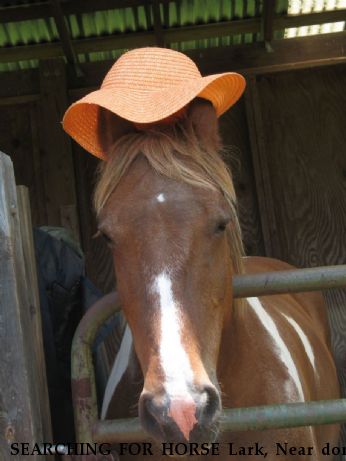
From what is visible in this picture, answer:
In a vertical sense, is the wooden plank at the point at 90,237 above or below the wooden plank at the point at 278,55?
below

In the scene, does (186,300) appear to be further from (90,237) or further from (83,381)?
(90,237)

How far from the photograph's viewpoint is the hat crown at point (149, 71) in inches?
69.7

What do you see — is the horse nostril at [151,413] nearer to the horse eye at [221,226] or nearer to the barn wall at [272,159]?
the horse eye at [221,226]

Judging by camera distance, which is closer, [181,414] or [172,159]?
[181,414]

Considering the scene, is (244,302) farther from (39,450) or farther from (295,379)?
(39,450)

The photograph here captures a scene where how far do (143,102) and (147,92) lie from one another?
0.06m

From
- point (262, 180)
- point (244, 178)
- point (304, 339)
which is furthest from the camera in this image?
point (244, 178)

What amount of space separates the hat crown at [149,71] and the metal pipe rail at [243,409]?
619 millimetres

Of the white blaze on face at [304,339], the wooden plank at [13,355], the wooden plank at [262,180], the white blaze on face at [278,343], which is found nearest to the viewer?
the wooden plank at [13,355]

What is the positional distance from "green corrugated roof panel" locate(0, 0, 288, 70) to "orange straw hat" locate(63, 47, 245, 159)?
2.50 meters

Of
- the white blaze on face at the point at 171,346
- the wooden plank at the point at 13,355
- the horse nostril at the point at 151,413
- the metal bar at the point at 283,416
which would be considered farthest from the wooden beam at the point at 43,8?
the horse nostril at the point at 151,413

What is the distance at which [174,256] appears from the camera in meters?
1.47

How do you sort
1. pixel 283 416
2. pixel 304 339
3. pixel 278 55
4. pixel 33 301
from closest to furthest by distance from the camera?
1. pixel 283 416
2. pixel 33 301
3. pixel 304 339
4. pixel 278 55

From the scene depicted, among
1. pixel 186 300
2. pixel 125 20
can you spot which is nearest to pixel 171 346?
pixel 186 300
